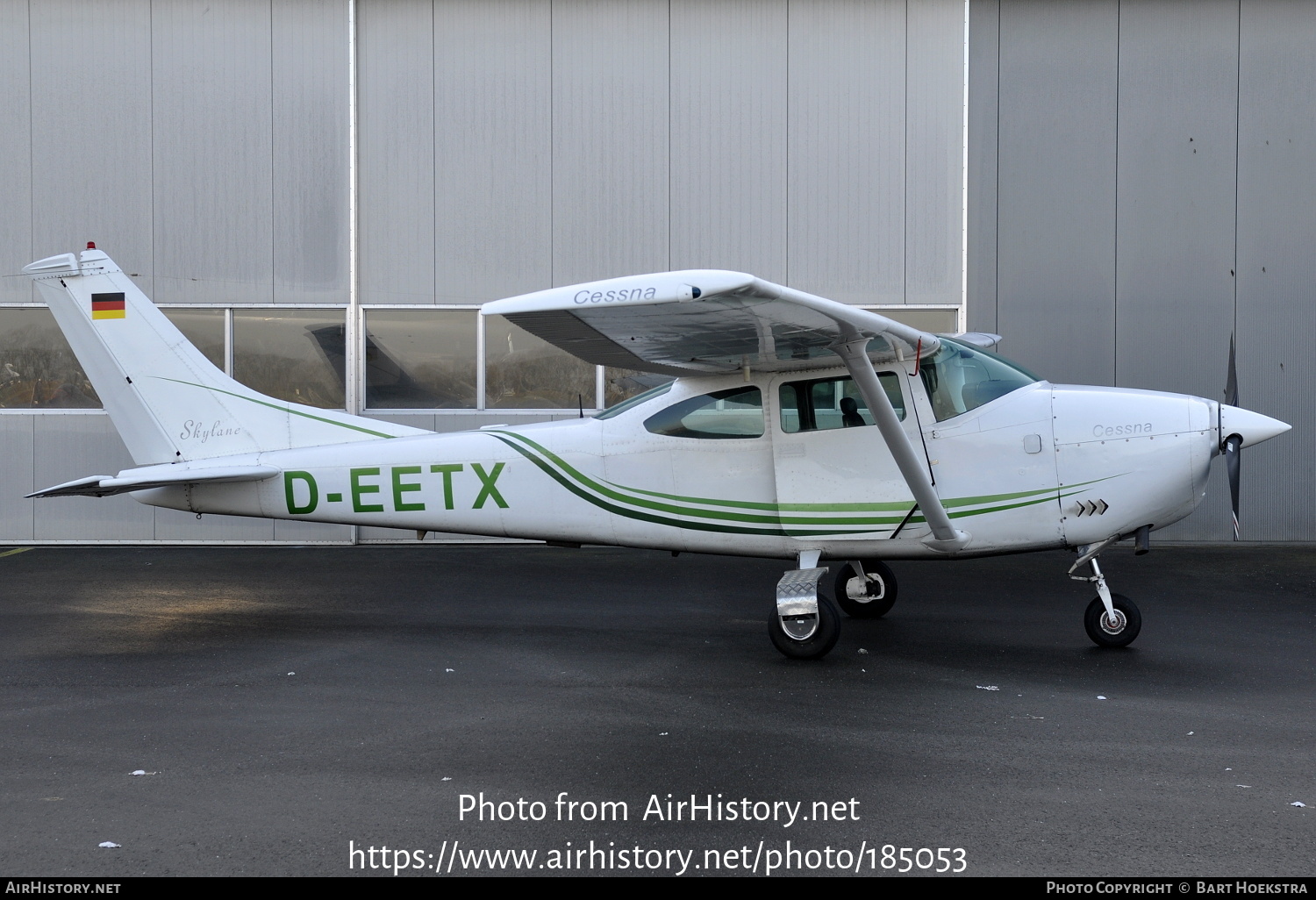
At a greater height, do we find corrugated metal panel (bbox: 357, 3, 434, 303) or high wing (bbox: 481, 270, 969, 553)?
corrugated metal panel (bbox: 357, 3, 434, 303)

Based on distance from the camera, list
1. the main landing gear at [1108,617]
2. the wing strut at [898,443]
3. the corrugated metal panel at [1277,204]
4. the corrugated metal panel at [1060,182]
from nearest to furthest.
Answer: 1. the wing strut at [898,443]
2. the main landing gear at [1108,617]
3. the corrugated metal panel at [1277,204]
4. the corrugated metal panel at [1060,182]

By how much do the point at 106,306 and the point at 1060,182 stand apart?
403 inches

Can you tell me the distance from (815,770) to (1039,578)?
19.5 feet

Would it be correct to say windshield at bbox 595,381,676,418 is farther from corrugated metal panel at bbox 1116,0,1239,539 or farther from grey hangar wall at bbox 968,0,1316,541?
corrugated metal panel at bbox 1116,0,1239,539

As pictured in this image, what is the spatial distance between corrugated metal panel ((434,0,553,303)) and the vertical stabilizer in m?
4.95

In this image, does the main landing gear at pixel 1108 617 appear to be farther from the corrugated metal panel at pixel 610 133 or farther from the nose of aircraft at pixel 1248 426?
the corrugated metal panel at pixel 610 133

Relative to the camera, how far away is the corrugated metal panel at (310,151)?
12.4m

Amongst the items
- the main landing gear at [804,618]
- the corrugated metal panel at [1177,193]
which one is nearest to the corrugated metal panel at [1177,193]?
the corrugated metal panel at [1177,193]

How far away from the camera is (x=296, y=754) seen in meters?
4.87

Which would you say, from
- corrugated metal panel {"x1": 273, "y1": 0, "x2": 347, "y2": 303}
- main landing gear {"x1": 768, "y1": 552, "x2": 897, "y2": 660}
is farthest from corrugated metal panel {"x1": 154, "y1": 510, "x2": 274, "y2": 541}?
main landing gear {"x1": 768, "y1": 552, "x2": 897, "y2": 660}

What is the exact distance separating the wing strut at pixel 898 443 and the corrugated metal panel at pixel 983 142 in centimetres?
649

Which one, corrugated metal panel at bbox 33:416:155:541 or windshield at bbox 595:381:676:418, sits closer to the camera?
windshield at bbox 595:381:676:418

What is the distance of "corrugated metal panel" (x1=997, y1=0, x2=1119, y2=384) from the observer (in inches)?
491

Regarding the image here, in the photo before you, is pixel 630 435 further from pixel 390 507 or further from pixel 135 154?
pixel 135 154
